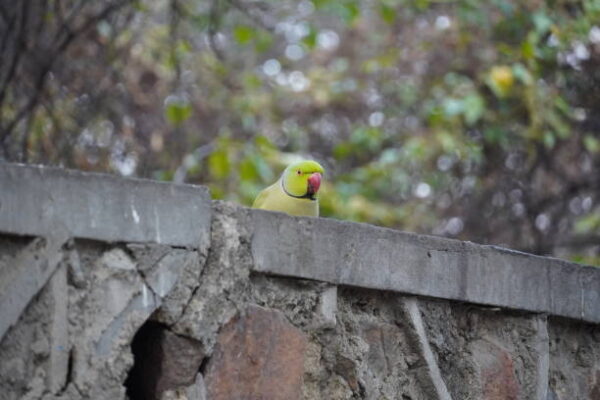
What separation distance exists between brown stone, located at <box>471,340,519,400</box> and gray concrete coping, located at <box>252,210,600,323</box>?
0.13m

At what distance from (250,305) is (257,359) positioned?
123 millimetres

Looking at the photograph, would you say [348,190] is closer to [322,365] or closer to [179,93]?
[179,93]

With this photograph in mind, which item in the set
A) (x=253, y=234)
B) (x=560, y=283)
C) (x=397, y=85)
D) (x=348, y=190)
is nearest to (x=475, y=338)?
(x=560, y=283)

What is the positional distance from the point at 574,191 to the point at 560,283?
14.4ft

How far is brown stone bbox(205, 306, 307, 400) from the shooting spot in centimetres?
233

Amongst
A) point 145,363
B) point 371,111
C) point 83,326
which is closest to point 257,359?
point 145,363

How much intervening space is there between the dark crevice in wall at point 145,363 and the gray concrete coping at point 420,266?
291mm

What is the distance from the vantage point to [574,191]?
24.2 ft

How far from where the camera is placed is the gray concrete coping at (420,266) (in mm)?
2482

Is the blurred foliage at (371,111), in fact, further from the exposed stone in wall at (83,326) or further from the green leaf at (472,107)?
the exposed stone in wall at (83,326)

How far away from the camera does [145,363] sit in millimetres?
2309

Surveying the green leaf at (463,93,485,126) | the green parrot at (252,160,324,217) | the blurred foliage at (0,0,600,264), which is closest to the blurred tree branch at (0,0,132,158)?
the blurred foliage at (0,0,600,264)

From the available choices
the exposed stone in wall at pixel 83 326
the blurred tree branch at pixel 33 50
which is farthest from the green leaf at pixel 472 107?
the exposed stone in wall at pixel 83 326

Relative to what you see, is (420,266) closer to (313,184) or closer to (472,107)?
(313,184)
